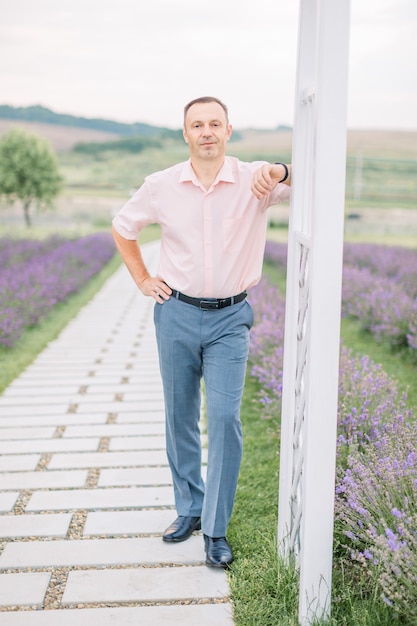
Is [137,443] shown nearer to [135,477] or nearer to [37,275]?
[135,477]

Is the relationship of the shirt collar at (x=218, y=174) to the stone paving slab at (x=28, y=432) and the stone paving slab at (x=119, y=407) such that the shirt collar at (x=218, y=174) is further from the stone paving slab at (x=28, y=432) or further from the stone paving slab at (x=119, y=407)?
the stone paving slab at (x=119, y=407)

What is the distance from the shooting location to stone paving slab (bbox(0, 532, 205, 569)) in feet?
10.3

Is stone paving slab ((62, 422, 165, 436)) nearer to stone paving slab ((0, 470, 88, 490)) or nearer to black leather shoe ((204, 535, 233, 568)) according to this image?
stone paving slab ((0, 470, 88, 490))

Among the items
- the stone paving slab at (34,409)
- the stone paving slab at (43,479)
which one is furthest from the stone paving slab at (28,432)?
the stone paving slab at (43,479)

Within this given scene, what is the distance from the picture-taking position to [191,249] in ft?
9.82

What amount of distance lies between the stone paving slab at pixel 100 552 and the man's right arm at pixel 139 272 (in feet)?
3.52

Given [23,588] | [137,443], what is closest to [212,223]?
[23,588]

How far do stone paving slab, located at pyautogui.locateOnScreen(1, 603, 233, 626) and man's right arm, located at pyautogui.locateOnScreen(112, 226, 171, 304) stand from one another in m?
1.20

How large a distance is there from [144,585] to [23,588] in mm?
470

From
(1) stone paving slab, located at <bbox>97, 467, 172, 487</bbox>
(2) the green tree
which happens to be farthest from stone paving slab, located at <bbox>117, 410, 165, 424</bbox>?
(2) the green tree

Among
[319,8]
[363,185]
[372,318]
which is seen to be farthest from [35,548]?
[363,185]

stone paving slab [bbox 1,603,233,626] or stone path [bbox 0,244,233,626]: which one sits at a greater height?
stone paving slab [bbox 1,603,233,626]

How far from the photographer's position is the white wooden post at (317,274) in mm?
2227

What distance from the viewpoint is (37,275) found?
1082 centimetres
